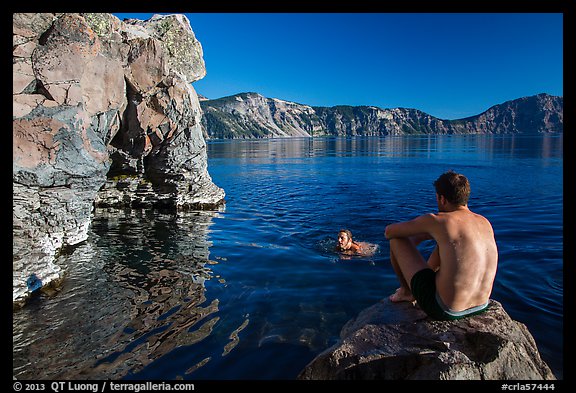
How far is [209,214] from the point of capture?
17.5 metres

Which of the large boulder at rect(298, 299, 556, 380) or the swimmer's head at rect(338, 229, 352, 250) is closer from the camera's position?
the large boulder at rect(298, 299, 556, 380)

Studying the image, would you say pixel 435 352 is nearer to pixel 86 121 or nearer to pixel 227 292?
pixel 227 292

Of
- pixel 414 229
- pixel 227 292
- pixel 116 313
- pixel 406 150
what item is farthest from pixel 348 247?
A: pixel 406 150

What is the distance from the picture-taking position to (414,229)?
15.4ft

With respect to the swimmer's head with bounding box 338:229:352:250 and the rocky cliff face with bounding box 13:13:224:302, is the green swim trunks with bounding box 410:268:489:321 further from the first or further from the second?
the rocky cliff face with bounding box 13:13:224:302

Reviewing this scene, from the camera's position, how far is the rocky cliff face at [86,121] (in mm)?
8625

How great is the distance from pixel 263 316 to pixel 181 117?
12.0m

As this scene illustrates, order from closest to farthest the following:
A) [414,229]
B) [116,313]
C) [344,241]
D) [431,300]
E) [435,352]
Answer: [435,352], [431,300], [414,229], [116,313], [344,241]

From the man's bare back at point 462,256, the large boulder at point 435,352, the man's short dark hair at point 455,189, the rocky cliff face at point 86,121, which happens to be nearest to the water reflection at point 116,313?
the rocky cliff face at point 86,121

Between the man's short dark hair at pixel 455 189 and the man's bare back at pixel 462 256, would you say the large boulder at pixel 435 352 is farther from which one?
the man's short dark hair at pixel 455 189

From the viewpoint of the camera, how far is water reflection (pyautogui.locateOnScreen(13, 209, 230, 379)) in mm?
5641

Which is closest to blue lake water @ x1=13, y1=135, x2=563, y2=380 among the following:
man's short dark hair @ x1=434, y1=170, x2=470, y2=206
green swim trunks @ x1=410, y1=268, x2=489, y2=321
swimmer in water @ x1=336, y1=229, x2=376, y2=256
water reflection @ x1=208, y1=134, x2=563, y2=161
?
swimmer in water @ x1=336, y1=229, x2=376, y2=256

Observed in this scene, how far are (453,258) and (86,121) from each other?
421 inches

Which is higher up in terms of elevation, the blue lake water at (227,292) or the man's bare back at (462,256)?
the man's bare back at (462,256)
